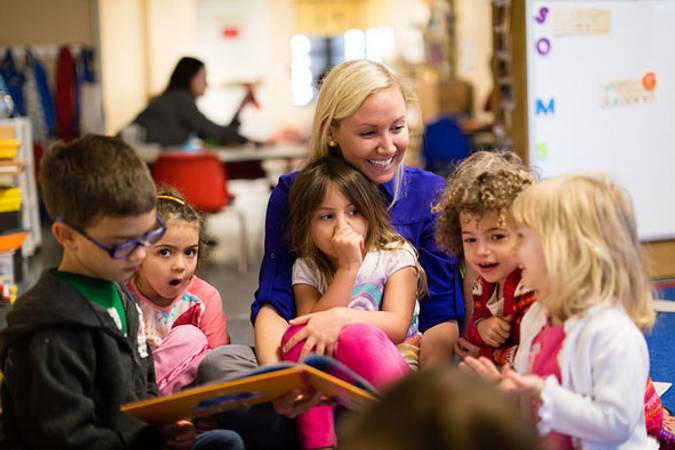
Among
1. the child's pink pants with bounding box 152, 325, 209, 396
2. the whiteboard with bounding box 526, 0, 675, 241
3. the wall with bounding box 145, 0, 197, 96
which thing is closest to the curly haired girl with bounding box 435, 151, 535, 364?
the child's pink pants with bounding box 152, 325, 209, 396

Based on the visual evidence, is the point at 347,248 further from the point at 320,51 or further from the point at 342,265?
the point at 320,51

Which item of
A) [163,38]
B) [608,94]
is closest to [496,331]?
[608,94]

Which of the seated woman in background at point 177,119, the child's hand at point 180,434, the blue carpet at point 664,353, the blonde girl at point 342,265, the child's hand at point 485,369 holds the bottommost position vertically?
the blue carpet at point 664,353

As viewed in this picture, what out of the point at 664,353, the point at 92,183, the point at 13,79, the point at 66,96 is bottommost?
the point at 664,353

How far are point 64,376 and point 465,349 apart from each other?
0.93 metres

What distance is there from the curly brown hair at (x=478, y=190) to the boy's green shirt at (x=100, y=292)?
0.80 metres

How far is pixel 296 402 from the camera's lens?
5.82 feet

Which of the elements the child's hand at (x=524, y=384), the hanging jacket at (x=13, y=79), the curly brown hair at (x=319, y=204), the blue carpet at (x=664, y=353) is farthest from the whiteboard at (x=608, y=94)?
the hanging jacket at (x=13, y=79)

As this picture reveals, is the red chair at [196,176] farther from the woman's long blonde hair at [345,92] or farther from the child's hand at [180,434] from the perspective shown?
the child's hand at [180,434]

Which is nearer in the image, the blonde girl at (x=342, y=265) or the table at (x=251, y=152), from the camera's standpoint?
the blonde girl at (x=342, y=265)

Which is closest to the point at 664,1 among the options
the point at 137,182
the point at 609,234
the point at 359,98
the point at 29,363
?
the point at 359,98

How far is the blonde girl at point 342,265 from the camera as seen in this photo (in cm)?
198

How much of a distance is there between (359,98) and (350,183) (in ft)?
0.76

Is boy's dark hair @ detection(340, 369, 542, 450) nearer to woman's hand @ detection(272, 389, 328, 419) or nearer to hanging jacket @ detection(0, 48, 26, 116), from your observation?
woman's hand @ detection(272, 389, 328, 419)
